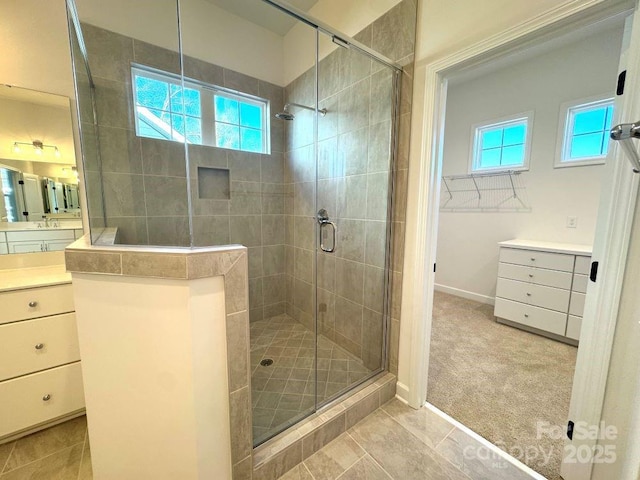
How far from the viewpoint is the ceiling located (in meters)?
2.06

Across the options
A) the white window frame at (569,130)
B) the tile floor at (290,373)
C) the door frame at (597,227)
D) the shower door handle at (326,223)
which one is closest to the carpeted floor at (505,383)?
the door frame at (597,227)

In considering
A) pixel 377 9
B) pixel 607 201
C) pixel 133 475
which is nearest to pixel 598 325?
pixel 607 201

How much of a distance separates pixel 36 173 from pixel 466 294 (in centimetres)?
453

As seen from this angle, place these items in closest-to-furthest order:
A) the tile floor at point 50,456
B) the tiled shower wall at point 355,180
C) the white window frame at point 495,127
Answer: the tile floor at point 50,456 < the tiled shower wall at point 355,180 < the white window frame at point 495,127

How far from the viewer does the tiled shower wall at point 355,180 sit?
166 cm

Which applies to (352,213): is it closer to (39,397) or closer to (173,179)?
(173,179)

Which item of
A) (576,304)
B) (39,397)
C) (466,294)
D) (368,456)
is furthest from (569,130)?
(39,397)

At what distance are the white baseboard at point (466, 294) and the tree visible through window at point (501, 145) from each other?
1.69 meters

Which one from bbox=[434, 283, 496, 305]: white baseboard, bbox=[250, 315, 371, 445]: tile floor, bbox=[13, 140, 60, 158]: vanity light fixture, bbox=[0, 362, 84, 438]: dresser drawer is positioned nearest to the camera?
bbox=[0, 362, 84, 438]: dresser drawer

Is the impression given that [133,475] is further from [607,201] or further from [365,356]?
[607,201]

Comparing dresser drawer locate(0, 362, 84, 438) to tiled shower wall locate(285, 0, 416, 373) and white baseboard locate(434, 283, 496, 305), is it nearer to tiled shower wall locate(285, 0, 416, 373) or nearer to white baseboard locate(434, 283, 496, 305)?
tiled shower wall locate(285, 0, 416, 373)

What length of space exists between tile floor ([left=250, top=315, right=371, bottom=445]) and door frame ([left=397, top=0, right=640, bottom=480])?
1.50ft

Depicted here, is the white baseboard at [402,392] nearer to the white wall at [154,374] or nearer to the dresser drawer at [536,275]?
the white wall at [154,374]

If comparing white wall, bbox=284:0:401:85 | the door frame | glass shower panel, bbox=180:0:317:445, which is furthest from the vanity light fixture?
the door frame
